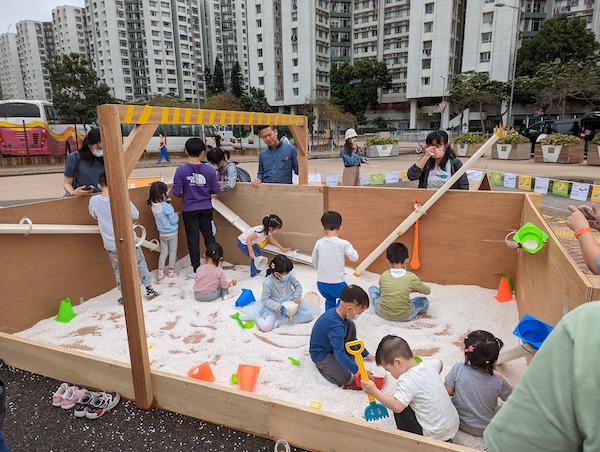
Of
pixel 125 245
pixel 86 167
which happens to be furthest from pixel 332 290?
pixel 86 167

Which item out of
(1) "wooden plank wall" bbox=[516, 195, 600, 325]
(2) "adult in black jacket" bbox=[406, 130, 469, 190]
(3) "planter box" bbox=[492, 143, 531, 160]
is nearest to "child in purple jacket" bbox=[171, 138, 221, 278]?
(2) "adult in black jacket" bbox=[406, 130, 469, 190]

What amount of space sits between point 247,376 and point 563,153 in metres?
16.9

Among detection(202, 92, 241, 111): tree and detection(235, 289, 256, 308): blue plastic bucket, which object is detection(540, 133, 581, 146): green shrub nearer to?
detection(235, 289, 256, 308): blue plastic bucket

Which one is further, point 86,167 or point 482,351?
point 86,167

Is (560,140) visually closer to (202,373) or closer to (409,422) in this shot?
(409,422)

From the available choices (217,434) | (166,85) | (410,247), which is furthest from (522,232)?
(166,85)

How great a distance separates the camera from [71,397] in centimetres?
272

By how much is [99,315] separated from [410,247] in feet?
11.4

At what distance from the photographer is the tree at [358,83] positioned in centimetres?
5469

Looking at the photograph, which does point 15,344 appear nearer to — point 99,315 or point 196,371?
point 99,315

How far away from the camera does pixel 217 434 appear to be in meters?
2.44

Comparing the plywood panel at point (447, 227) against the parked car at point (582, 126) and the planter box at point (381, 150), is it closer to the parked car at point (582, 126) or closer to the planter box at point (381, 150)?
the parked car at point (582, 126)

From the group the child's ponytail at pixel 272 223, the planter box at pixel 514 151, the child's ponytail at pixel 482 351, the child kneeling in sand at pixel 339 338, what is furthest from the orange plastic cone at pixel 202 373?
the planter box at pixel 514 151

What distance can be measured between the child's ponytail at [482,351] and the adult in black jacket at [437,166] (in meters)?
2.58
